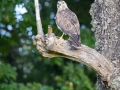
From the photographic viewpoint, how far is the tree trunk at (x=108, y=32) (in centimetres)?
443

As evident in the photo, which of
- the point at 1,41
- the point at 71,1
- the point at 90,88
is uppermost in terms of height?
the point at 71,1

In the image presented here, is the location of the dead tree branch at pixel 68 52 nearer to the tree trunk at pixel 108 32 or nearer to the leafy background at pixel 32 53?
the tree trunk at pixel 108 32

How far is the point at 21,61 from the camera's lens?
8.58 metres

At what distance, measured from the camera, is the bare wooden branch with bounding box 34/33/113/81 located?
3.99 meters

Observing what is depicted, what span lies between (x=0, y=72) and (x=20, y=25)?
0.74 m

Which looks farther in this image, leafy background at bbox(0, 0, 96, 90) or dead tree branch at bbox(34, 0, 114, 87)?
leafy background at bbox(0, 0, 96, 90)

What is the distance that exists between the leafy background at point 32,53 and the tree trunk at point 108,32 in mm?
1704

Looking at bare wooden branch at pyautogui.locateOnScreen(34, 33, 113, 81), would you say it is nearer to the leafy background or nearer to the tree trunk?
the tree trunk

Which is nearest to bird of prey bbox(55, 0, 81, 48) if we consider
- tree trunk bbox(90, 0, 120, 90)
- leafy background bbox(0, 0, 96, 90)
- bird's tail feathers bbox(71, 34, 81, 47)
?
bird's tail feathers bbox(71, 34, 81, 47)

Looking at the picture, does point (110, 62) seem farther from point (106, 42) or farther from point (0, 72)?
point (0, 72)

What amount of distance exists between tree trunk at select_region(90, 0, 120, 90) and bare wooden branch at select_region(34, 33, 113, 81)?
5.4 inches

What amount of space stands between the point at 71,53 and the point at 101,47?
529mm

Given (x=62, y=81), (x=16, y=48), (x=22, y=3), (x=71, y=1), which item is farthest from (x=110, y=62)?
(x=16, y=48)

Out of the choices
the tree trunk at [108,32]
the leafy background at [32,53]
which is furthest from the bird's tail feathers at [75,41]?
the leafy background at [32,53]
